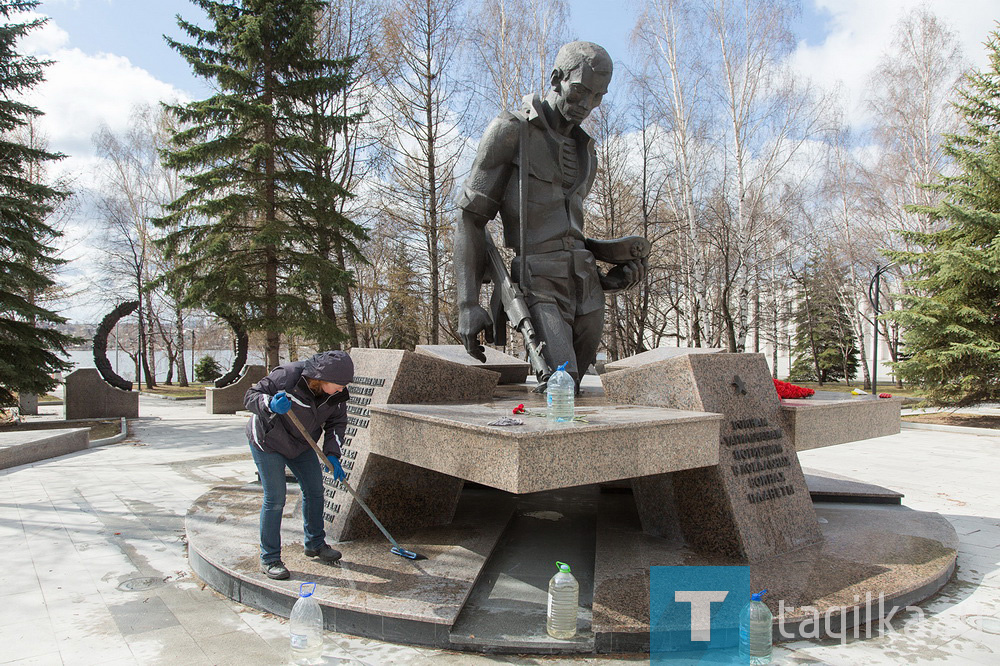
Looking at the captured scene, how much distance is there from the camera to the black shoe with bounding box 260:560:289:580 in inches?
151

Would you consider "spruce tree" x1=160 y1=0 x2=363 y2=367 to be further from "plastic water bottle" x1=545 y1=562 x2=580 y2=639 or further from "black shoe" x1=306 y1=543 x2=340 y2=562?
"plastic water bottle" x1=545 y1=562 x2=580 y2=639

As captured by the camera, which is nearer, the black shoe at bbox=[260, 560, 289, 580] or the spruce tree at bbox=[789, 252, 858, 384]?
the black shoe at bbox=[260, 560, 289, 580]

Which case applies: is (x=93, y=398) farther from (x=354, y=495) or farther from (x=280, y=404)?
(x=280, y=404)

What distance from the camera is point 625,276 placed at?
5.87 metres

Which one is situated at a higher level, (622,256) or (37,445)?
(622,256)

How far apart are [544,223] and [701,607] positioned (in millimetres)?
3299

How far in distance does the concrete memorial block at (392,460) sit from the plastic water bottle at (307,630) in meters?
1.29

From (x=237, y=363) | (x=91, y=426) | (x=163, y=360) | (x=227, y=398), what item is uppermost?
(x=163, y=360)

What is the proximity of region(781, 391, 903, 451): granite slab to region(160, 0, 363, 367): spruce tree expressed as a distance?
14810mm

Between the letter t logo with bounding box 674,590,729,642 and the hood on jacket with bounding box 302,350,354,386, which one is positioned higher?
the hood on jacket with bounding box 302,350,354,386

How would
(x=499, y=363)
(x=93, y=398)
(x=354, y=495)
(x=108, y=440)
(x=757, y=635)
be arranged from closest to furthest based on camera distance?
1. (x=757, y=635)
2. (x=354, y=495)
3. (x=499, y=363)
4. (x=108, y=440)
5. (x=93, y=398)

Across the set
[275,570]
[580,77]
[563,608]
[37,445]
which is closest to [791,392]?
[580,77]

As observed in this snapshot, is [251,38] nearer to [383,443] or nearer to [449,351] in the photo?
[449,351]

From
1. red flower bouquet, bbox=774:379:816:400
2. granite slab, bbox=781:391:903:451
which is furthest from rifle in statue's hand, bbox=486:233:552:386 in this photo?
red flower bouquet, bbox=774:379:816:400
